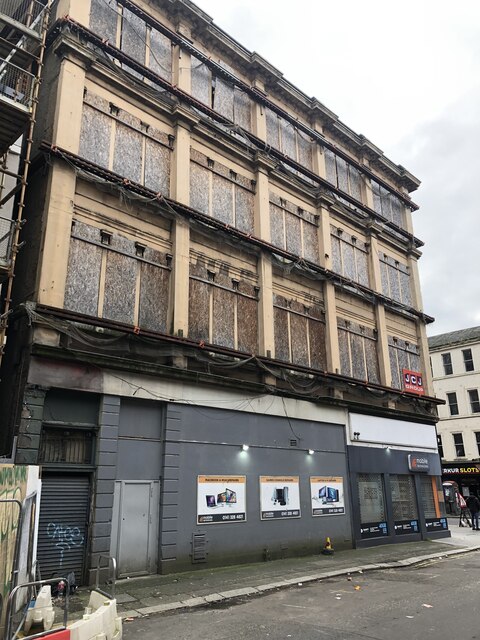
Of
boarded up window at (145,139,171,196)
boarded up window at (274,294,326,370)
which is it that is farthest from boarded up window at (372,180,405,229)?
boarded up window at (145,139,171,196)

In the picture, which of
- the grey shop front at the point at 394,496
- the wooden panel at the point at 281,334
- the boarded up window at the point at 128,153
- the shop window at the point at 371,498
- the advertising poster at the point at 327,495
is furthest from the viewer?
the shop window at the point at 371,498

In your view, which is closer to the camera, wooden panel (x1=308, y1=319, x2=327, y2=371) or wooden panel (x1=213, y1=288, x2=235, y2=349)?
wooden panel (x1=213, y1=288, x2=235, y2=349)

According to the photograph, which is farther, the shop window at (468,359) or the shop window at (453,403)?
the shop window at (453,403)

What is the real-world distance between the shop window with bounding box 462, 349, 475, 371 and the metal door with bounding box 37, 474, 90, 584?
125 feet

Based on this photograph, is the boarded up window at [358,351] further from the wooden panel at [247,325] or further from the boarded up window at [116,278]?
the boarded up window at [116,278]

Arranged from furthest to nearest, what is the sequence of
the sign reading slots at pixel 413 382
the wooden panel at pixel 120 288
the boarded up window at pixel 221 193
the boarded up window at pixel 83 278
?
1. the sign reading slots at pixel 413 382
2. the boarded up window at pixel 221 193
3. the wooden panel at pixel 120 288
4. the boarded up window at pixel 83 278

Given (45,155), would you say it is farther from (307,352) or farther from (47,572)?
(307,352)

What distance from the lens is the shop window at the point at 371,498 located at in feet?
64.5

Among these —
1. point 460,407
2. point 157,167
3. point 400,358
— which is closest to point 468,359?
point 460,407

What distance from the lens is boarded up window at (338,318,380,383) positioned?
21844 millimetres

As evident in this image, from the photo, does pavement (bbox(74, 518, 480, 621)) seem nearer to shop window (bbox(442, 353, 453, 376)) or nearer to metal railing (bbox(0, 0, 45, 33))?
metal railing (bbox(0, 0, 45, 33))

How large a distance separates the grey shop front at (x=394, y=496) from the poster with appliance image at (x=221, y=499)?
603 cm

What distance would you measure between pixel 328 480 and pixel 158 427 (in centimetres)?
780

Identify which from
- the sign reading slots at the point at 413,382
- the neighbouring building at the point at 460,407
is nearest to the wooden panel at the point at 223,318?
the sign reading slots at the point at 413,382
